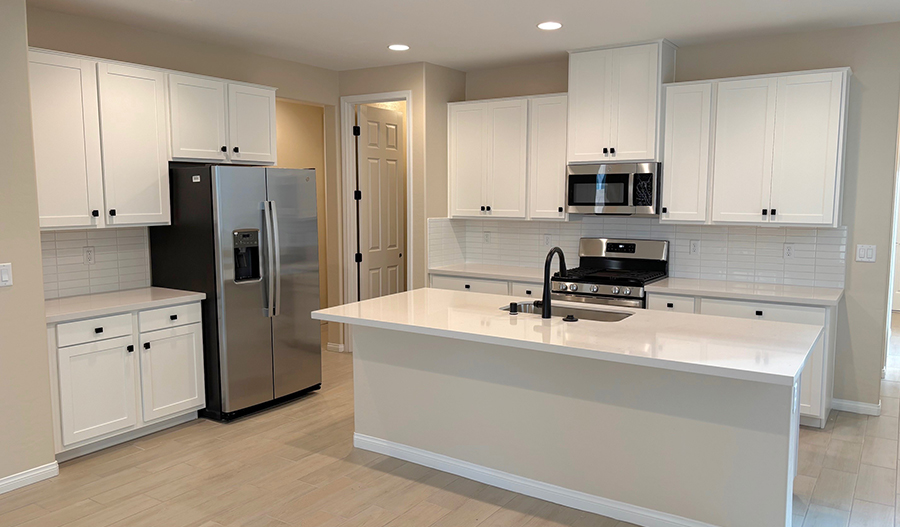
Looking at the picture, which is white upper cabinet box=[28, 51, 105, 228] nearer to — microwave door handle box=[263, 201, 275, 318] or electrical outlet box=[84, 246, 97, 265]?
electrical outlet box=[84, 246, 97, 265]

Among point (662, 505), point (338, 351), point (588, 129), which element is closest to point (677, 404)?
point (662, 505)

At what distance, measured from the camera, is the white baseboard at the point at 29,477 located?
3203mm

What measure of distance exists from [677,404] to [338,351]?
399 cm

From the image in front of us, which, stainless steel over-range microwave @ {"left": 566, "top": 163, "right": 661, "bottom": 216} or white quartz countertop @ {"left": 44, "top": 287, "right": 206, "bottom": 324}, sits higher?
stainless steel over-range microwave @ {"left": 566, "top": 163, "right": 661, "bottom": 216}

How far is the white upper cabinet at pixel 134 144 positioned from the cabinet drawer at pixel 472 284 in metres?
2.27

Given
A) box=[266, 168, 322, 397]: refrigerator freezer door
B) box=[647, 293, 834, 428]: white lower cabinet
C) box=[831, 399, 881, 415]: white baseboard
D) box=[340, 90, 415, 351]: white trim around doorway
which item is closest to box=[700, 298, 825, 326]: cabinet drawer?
box=[647, 293, 834, 428]: white lower cabinet

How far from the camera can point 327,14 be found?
3.92 m

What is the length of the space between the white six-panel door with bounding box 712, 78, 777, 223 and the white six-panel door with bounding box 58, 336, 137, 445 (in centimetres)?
405

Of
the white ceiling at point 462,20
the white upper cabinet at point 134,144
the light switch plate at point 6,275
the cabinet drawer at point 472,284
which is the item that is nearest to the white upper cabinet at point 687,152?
the white ceiling at point 462,20

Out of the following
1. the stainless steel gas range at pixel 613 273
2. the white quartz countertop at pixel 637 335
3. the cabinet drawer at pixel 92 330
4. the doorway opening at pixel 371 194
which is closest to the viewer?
the white quartz countertop at pixel 637 335

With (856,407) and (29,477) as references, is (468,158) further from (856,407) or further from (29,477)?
(29,477)

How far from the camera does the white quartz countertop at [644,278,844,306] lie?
3984 mm

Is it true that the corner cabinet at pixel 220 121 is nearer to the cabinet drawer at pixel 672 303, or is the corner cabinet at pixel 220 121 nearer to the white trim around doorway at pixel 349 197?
the white trim around doorway at pixel 349 197

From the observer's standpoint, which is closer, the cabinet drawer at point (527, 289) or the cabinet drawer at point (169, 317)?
the cabinet drawer at point (169, 317)
